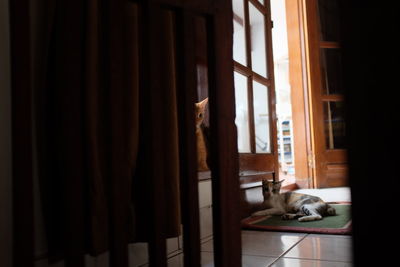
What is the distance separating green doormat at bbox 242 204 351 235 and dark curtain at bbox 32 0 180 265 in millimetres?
895

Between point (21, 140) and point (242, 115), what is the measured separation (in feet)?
5.66

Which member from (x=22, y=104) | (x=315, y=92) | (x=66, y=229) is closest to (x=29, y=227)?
(x=66, y=229)

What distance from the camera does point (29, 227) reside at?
55 cm

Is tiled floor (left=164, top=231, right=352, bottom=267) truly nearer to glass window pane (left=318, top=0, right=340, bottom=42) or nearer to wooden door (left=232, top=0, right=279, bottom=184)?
wooden door (left=232, top=0, right=279, bottom=184)

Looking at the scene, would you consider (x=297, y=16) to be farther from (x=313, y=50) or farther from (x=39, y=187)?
(x=39, y=187)

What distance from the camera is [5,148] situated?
72cm

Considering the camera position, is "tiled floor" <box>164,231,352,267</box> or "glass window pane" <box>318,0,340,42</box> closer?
"tiled floor" <box>164,231,352,267</box>

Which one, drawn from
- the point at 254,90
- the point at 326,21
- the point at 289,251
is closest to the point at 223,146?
the point at 289,251

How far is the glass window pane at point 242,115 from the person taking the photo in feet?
7.00

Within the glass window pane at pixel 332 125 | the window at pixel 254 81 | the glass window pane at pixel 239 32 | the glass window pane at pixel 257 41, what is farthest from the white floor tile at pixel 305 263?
the glass window pane at pixel 332 125

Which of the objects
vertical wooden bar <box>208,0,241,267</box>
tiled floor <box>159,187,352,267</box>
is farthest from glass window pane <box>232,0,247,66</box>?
vertical wooden bar <box>208,0,241,267</box>

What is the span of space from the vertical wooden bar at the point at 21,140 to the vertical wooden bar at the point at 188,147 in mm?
276

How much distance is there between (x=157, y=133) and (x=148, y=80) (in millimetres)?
102

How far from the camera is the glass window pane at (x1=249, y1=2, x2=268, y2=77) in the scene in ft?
8.05
